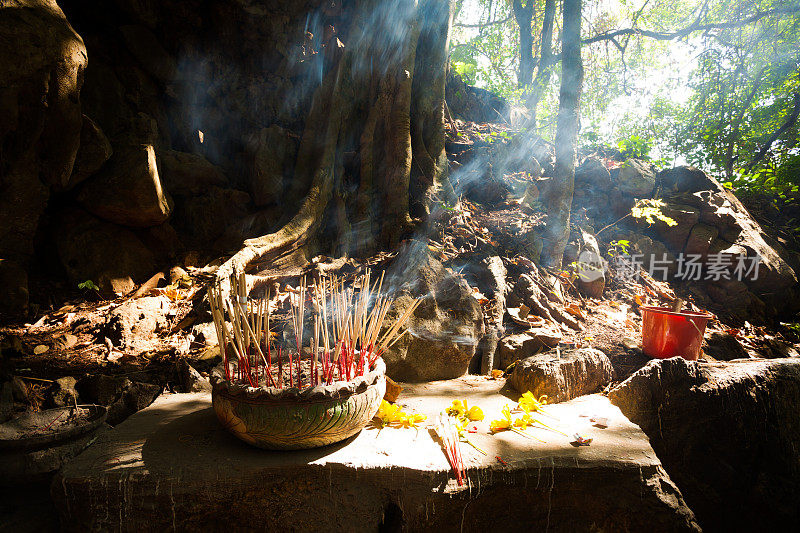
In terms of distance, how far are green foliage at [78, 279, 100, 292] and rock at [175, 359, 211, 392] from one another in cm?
155

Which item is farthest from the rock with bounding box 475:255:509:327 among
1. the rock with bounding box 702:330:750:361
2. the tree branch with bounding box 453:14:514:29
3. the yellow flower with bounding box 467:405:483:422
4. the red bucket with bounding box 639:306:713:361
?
the tree branch with bounding box 453:14:514:29

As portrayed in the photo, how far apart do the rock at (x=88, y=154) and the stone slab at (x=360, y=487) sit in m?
2.85

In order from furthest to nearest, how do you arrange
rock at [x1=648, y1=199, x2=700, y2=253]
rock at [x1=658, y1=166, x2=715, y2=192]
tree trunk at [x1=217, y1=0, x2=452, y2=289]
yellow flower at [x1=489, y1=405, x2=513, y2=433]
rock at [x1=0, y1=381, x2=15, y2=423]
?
1. rock at [x1=658, y1=166, x2=715, y2=192]
2. rock at [x1=648, y1=199, x2=700, y2=253]
3. tree trunk at [x1=217, y1=0, x2=452, y2=289]
4. rock at [x1=0, y1=381, x2=15, y2=423]
5. yellow flower at [x1=489, y1=405, x2=513, y2=433]

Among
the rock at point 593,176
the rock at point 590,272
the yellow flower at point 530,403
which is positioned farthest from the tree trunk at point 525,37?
the yellow flower at point 530,403

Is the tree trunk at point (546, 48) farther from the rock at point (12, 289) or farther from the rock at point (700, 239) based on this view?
the rock at point (12, 289)

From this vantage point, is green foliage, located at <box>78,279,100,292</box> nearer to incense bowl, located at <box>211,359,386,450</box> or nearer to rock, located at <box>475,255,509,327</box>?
incense bowl, located at <box>211,359,386,450</box>

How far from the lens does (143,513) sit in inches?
55.8

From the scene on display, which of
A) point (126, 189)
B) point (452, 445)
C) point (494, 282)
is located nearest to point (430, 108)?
point (494, 282)

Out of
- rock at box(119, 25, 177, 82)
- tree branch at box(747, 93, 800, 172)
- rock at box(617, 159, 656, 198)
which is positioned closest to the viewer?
rock at box(119, 25, 177, 82)

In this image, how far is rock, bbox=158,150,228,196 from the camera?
4.29 metres

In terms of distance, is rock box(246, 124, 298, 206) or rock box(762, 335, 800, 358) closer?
rock box(762, 335, 800, 358)

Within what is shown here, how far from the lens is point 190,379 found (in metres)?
2.44

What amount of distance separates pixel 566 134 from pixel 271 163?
3.37m

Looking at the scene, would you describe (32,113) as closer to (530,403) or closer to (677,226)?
(530,403)
